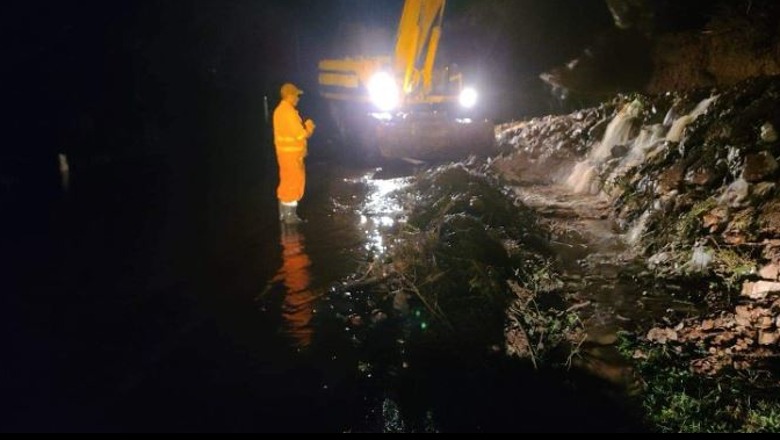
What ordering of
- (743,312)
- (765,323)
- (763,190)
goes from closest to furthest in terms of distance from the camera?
1. (765,323)
2. (743,312)
3. (763,190)

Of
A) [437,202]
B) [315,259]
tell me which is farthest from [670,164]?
[315,259]

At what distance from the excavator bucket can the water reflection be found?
452 centimetres

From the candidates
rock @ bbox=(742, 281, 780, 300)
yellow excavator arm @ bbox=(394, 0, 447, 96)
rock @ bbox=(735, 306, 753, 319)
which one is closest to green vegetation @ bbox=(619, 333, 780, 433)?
rock @ bbox=(735, 306, 753, 319)

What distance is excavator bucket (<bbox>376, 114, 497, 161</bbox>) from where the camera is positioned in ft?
35.6

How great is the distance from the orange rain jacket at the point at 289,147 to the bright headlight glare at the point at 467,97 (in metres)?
5.77

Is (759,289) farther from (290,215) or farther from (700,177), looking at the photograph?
(290,215)

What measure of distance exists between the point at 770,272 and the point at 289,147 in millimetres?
5677

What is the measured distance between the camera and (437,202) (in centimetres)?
732

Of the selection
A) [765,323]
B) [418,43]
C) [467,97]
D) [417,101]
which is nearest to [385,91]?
[417,101]

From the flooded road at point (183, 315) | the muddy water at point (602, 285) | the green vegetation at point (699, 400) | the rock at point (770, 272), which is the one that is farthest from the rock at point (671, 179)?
the flooded road at point (183, 315)

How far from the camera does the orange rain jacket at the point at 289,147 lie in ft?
23.9

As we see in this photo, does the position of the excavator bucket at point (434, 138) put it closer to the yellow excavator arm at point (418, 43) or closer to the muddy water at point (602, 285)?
the yellow excavator arm at point (418, 43)

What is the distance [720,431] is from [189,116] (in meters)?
20.0

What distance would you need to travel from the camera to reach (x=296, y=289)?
532cm
